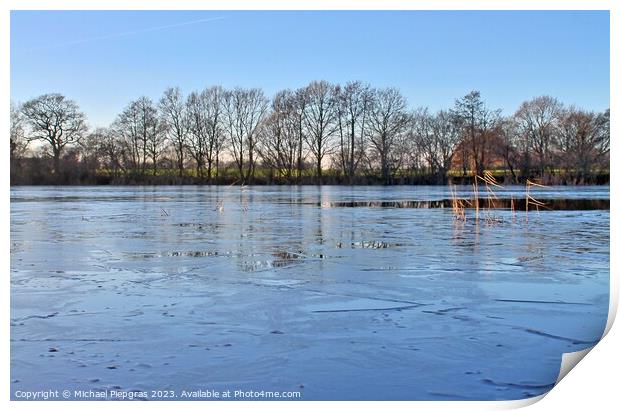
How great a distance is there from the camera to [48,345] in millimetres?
3465

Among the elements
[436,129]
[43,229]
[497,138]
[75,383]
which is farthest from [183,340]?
[436,129]

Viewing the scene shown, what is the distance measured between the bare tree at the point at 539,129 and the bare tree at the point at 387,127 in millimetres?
5080

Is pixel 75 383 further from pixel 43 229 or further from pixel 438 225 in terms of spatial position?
pixel 438 225

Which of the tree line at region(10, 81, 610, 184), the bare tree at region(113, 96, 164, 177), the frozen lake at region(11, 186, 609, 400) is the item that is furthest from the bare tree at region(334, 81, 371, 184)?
the frozen lake at region(11, 186, 609, 400)

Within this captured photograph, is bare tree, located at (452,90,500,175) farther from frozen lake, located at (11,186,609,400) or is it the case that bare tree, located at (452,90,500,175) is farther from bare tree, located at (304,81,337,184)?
frozen lake, located at (11,186,609,400)

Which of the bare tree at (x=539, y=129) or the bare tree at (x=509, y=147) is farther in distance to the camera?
the bare tree at (x=509, y=147)

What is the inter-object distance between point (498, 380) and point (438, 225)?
7.57 metres

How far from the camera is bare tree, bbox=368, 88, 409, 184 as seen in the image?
26.0 m

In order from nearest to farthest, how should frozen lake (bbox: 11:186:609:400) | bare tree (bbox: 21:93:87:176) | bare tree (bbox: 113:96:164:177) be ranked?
frozen lake (bbox: 11:186:609:400)
bare tree (bbox: 21:93:87:176)
bare tree (bbox: 113:96:164:177)

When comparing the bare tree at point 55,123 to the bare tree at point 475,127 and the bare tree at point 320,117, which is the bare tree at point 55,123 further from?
the bare tree at point 475,127

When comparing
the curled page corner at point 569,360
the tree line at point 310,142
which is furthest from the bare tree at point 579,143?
the curled page corner at point 569,360

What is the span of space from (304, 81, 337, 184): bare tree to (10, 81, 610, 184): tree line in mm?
54

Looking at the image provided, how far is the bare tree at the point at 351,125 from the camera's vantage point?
24.2 metres

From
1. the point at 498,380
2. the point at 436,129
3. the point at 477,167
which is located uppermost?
the point at 436,129
